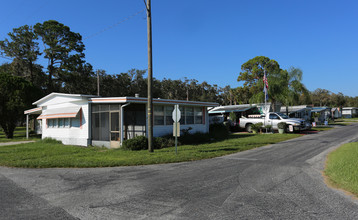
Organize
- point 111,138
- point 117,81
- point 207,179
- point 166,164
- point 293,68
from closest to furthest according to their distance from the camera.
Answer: point 207,179 < point 166,164 < point 111,138 < point 293,68 < point 117,81

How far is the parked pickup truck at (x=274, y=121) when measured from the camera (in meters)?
19.9

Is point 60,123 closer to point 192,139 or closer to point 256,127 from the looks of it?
point 192,139

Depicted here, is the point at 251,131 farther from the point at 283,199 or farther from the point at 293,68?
the point at 283,199

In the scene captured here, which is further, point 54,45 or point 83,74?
point 83,74

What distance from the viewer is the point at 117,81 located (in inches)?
1866

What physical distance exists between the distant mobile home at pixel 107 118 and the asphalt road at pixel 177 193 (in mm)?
5766

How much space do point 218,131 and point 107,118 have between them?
9.58 meters

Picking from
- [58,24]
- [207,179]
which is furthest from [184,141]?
[58,24]

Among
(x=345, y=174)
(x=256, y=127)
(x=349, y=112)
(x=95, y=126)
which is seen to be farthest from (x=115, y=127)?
(x=349, y=112)

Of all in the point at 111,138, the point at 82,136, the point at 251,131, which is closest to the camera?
the point at 111,138

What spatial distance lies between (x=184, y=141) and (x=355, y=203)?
10.6 metres

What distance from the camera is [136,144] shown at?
12180 mm

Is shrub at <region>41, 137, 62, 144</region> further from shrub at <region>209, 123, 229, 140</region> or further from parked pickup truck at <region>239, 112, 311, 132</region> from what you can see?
parked pickup truck at <region>239, 112, 311, 132</region>

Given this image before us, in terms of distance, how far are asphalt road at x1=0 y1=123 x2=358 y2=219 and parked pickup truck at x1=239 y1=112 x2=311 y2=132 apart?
13.0 metres
